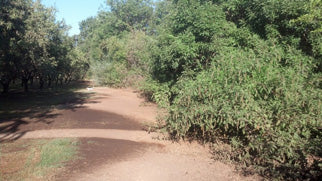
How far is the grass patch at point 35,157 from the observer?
551 cm

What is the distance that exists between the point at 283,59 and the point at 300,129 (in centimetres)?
271

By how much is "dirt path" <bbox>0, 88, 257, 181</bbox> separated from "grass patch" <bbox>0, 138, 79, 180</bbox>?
1.09 feet

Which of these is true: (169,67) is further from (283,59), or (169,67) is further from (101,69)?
(101,69)

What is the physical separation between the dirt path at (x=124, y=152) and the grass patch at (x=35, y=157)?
33cm

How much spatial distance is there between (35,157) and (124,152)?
7.77ft

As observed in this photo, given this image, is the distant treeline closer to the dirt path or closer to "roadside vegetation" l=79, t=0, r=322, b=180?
the dirt path

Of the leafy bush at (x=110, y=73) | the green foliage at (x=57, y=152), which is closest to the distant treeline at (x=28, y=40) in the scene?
the leafy bush at (x=110, y=73)

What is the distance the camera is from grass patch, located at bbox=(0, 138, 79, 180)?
551cm

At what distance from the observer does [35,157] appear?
646 cm

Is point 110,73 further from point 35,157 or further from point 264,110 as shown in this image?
point 264,110

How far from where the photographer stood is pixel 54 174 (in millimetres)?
5535

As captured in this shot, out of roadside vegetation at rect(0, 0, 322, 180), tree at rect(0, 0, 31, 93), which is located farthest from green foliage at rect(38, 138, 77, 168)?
tree at rect(0, 0, 31, 93)

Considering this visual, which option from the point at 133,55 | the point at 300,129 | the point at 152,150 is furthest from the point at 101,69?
the point at 300,129

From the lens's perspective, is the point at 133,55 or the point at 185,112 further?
the point at 133,55
